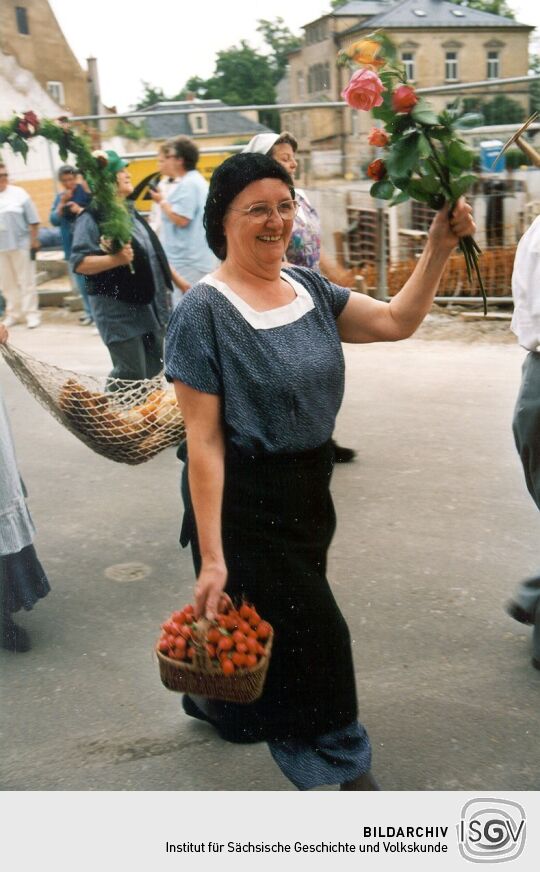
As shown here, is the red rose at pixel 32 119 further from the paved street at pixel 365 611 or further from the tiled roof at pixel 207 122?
the paved street at pixel 365 611

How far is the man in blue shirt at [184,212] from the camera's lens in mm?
5574

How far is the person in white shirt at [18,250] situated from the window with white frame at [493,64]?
8.13ft

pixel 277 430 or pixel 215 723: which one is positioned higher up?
pixel 277 430

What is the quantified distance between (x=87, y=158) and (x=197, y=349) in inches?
76.8

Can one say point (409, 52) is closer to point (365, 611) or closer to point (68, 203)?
point (365, 611)

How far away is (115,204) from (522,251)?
2.12 meters

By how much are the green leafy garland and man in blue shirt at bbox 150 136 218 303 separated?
3.66ft

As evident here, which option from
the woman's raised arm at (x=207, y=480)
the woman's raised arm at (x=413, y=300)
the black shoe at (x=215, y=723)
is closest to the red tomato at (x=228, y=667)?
the woman's raised arm at (x=207, y=480)

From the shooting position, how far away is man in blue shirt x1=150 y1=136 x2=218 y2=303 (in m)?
5.57

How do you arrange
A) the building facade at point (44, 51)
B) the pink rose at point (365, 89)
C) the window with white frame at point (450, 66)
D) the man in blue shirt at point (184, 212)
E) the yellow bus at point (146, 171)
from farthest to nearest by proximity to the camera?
the man in blue shirt at point (184, 212)
the yellow bus at point (146, 171)
the window with white frame at point (450, 66)
the building facade at point (44, 51)
the pink rose at point (365, 89)

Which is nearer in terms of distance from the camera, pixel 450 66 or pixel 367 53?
pixel 367 53

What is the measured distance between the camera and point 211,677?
2.30 meters

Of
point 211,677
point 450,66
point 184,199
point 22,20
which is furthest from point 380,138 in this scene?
point 184,199
